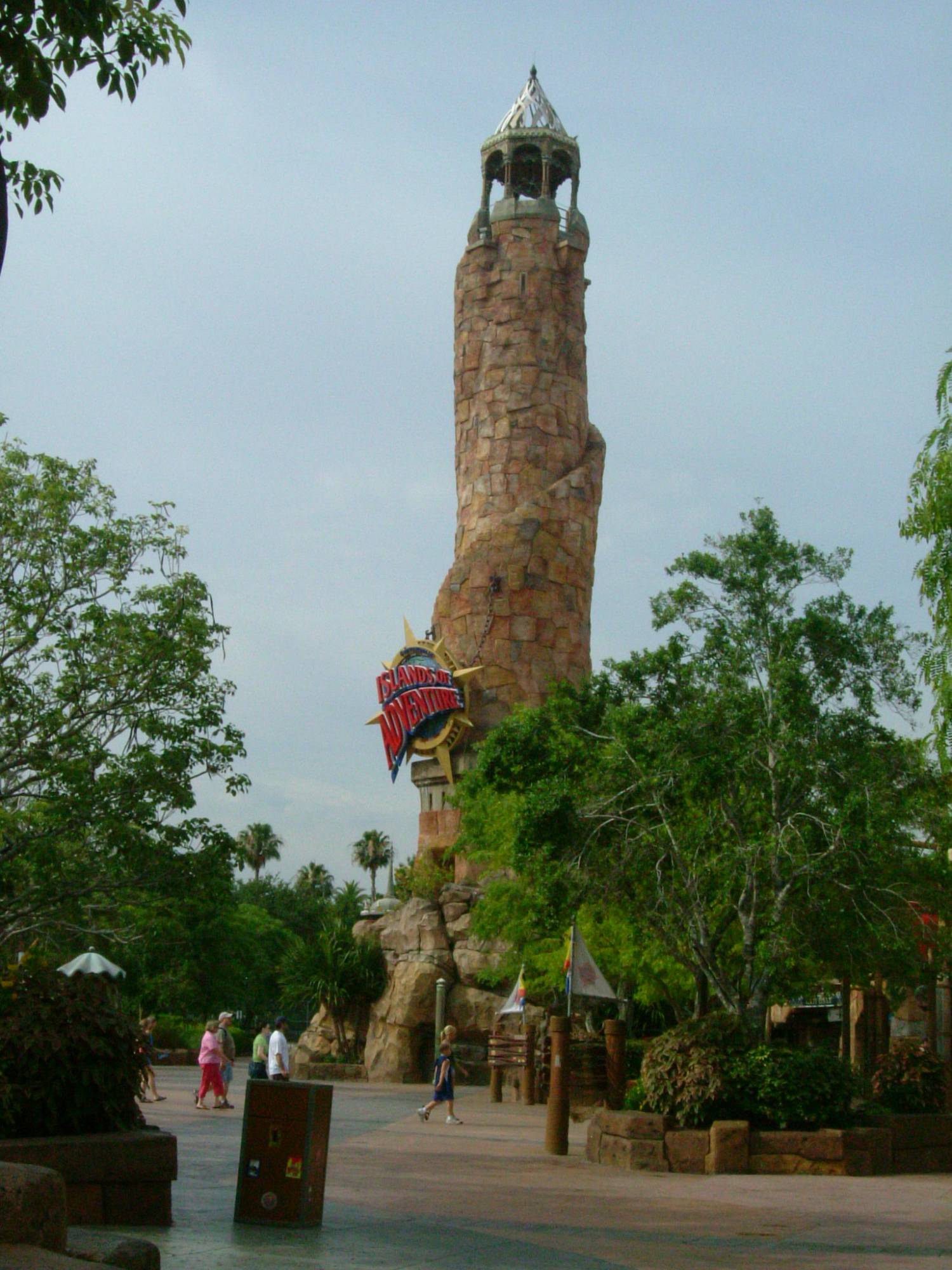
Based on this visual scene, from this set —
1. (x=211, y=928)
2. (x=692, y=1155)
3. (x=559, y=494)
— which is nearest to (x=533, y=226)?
(x=559, y=494)

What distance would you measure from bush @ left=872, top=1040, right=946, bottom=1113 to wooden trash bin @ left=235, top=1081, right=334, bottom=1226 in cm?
954

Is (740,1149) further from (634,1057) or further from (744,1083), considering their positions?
(634,1057)

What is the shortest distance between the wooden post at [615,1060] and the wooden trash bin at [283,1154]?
8554mm

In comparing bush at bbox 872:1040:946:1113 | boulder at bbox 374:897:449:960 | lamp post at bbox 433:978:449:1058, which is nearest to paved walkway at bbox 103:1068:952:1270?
bush at bbox 872:1040:946:1113

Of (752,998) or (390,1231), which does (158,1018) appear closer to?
(752,998)

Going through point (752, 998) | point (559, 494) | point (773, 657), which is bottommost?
point (752, 998)

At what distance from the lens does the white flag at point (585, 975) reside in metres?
18.2

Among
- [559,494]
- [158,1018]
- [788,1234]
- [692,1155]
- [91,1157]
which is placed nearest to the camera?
[91,1157]

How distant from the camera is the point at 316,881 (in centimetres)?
8444

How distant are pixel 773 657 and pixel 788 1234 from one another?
337 inches

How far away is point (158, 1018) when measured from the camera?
1962 inches

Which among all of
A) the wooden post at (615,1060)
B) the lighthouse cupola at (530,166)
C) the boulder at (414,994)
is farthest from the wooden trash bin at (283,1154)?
the lighthouse cupola at (530,166)

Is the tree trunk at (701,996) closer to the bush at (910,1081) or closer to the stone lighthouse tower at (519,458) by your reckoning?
the bush at (910,1081)

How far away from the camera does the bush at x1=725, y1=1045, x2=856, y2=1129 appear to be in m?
15.3
